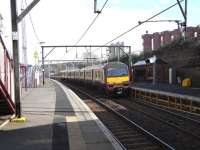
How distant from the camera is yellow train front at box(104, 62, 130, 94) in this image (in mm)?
38875

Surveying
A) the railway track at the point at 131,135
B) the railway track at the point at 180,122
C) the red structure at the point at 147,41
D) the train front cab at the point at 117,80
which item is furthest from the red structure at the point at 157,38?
the railway track at the point at 131,135

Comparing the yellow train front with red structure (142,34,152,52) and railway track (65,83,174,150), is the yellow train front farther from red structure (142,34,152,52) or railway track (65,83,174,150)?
A: red structure (142,34,152,52)

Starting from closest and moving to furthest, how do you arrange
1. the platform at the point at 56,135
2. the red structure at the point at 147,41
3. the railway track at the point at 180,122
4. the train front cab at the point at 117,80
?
the platform at the point at 56,135, the railway track at the point at 180,122, the train front cab at the point at 117,80, the red structure at the point at 147,41

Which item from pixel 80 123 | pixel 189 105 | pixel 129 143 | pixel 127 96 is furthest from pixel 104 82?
pixel 129 143

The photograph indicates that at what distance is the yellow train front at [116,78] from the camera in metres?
38.9

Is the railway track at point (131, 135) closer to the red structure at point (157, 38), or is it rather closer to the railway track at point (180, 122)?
the railway track at point (180, 122)

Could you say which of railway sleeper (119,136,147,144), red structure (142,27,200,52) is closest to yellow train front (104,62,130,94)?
railway sleeper (119,136,147,144)

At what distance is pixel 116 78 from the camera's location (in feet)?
129

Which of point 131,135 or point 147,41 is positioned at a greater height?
point 147,41

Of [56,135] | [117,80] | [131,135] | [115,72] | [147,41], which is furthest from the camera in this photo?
[147,41]

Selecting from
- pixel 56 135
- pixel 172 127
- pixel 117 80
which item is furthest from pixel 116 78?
pixel 56 135

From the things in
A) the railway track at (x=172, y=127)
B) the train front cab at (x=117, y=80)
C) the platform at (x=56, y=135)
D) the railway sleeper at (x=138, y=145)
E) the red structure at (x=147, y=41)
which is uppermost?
the red structure at (x=147, y=41)

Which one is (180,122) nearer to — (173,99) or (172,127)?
(172,127)

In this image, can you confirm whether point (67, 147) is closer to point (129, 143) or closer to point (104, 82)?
point (129, 143)
